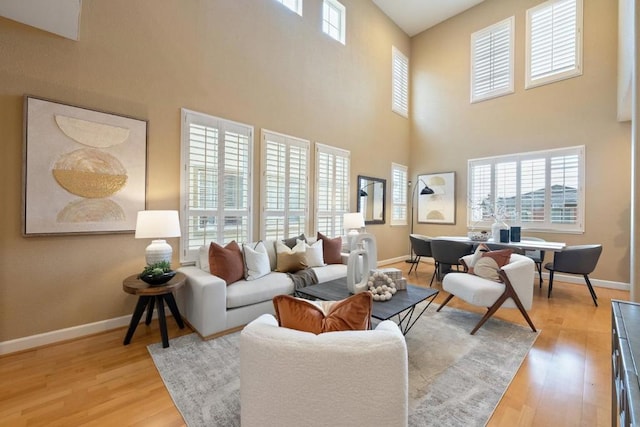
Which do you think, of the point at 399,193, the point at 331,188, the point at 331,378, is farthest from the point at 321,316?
the point at 399,193

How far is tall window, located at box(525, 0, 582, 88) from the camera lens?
473 centimetres

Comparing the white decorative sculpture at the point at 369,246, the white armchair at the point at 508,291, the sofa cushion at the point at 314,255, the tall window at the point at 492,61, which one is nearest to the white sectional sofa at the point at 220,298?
the sofa cushion at the point at 314,255

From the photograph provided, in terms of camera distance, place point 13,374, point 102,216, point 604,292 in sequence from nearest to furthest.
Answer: point 13,374
point 102,216
point 604,292

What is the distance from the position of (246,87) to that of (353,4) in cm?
342

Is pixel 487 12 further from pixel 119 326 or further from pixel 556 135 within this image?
pixel 119 326

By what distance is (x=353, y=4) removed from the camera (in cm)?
543

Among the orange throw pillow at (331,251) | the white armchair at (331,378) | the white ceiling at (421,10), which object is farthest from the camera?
the white ceiling at (421,10)

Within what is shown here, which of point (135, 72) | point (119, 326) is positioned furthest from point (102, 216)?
point (135, 72)

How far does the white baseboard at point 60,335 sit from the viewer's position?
2.30 meters

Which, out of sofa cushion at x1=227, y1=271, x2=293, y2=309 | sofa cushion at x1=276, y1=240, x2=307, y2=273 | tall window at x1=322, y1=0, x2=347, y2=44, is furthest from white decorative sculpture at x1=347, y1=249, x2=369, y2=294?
tall window at x1=322, y1=0, x2=347, y2=44

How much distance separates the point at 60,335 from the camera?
8.19ft

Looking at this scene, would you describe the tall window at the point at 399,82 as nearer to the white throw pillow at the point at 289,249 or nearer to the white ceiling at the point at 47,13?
the white throw pillow at the point at 289,249

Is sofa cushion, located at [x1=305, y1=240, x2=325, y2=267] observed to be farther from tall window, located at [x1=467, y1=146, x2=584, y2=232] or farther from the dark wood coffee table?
tall window, located at [x1=467, y1=146, x2=584, y2=232]

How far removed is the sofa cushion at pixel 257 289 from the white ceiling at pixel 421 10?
6.34 m
